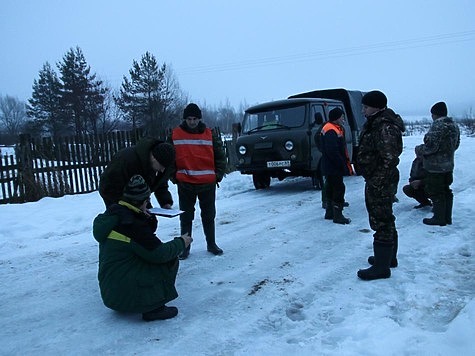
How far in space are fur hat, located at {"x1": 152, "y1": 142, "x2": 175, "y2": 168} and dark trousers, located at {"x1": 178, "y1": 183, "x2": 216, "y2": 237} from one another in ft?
4.20

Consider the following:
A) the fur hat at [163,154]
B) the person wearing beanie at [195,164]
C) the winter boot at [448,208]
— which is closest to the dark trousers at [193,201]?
the person wearing beanie at [195,164]

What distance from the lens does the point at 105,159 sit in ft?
37.1

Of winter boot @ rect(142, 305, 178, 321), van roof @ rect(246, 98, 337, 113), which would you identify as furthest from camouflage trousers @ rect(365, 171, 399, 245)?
van roof @ rect(246, 98, 337, 113)

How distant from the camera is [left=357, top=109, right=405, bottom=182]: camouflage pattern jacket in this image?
393 cm

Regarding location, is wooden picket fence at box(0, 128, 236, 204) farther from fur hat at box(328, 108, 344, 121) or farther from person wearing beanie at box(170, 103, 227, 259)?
fur hat at box(328, 108, 344, 121)

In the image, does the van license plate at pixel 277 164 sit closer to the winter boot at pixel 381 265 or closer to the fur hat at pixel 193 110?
the fur hat at pixel 193 110

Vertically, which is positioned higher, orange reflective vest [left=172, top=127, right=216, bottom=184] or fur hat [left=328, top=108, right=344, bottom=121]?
fur hat [left=328, top=108, right=344, bottom=121]

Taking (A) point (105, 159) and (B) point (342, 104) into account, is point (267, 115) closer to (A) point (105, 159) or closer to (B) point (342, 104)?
(B) point (342, 104)

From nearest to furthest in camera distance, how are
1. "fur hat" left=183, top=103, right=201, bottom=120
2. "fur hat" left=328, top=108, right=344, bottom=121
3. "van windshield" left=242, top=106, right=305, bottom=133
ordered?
1. "fur hat" left=183, top=103, right=201, bottom=120
2. "fur hat" left=328, top=108, right=344, bottom=121
3. "van windshield" left=242, top=106, right=305, bottom=133

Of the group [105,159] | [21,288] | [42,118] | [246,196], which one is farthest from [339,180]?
[42,118]

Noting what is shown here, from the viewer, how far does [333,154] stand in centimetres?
652

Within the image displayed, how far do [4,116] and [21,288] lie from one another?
87499 mm

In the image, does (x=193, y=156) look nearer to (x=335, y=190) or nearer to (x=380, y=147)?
(x=380, y=147)

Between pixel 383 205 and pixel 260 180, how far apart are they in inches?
256
